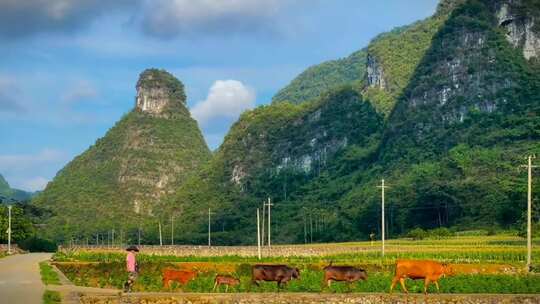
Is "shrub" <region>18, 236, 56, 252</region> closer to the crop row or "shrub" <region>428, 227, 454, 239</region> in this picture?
the crop row

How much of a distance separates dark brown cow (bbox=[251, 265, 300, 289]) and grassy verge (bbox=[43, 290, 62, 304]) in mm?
7298

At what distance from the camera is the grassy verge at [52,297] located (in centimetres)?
3005

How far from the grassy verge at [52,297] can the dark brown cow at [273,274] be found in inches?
287

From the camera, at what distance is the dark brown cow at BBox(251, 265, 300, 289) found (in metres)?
36.0

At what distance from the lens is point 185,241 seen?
160 meters

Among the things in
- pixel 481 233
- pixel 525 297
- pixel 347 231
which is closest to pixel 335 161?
pixel 347 231

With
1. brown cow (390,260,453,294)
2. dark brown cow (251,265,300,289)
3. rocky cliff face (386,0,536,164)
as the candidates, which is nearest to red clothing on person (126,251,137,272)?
dark brown cow (251,265,300,289)

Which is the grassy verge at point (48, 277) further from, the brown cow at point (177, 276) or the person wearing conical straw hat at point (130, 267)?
the person wearing conical straw hat at point (130, 267)

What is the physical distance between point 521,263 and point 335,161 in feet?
455

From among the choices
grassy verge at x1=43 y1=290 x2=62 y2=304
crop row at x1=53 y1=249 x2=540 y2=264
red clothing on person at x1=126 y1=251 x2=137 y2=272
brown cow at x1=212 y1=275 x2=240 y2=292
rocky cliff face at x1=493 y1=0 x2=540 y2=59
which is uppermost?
rocky cliff face at x1=493 y1=0 x2=540 y2=59

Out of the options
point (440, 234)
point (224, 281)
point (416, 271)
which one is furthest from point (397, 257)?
point (440, 234)

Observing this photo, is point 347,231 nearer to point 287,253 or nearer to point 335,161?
point 287,253

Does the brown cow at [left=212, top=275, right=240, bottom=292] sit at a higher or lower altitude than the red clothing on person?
lower

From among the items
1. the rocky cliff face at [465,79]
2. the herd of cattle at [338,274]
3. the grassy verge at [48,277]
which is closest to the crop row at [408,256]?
the grassy verge at [48,277]
